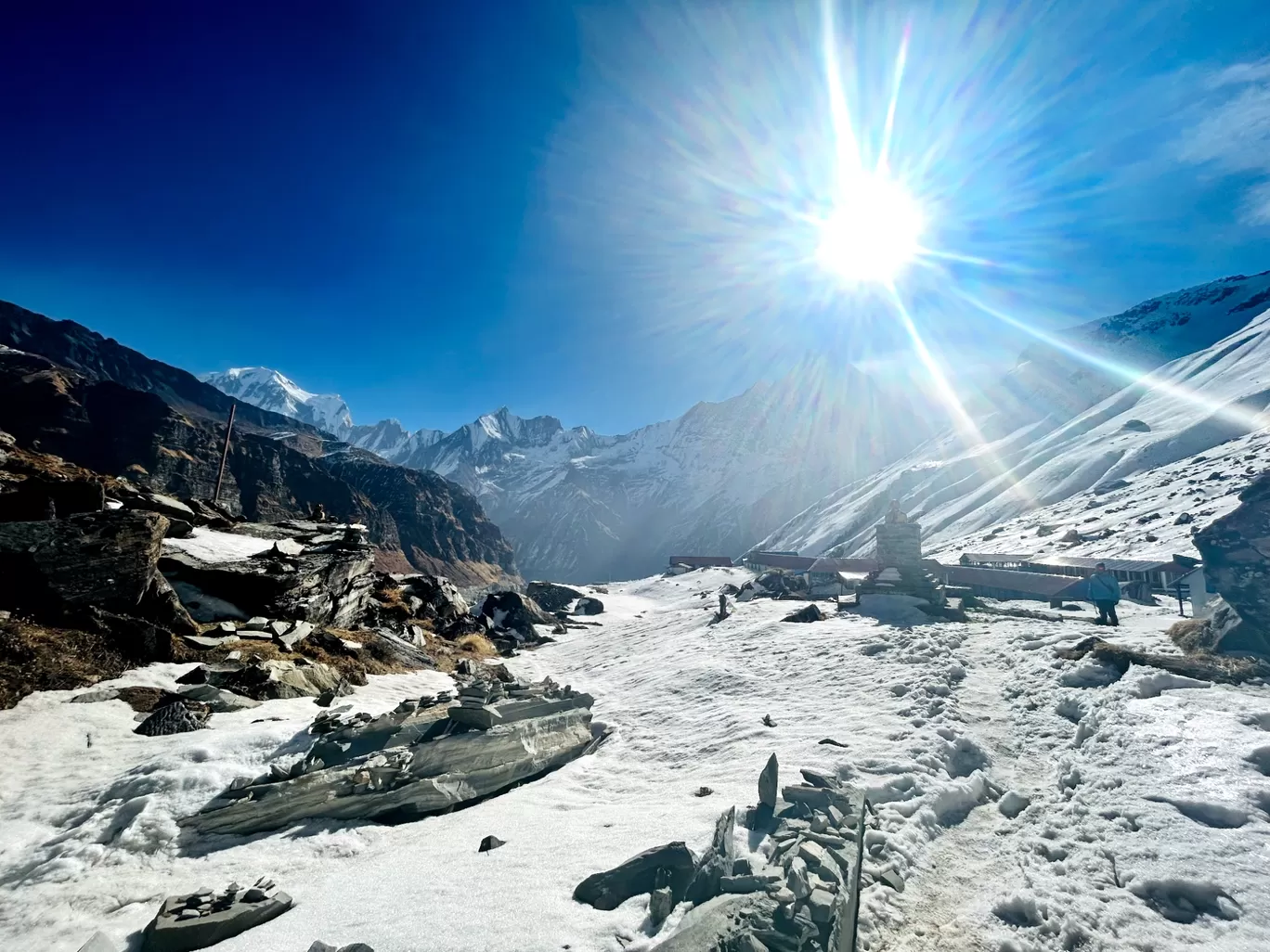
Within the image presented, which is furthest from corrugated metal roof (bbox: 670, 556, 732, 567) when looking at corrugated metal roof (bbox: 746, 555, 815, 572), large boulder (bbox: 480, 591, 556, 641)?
large boulder (bbox: 480, 591, 556, 641)

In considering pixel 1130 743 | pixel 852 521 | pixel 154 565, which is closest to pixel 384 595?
pixel 154 565

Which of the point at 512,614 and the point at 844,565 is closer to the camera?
the point at 512,614

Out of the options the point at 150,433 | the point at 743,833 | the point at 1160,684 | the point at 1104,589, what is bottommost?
the point at 743,833

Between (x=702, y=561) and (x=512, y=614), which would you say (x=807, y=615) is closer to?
(x=512, y=614)

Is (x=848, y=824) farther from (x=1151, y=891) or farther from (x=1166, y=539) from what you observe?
(x=1166, y=539)

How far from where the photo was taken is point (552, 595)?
67875mm

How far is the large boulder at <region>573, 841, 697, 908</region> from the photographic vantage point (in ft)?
20.4

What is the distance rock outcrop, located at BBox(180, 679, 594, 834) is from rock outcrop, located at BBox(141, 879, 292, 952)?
2.37m

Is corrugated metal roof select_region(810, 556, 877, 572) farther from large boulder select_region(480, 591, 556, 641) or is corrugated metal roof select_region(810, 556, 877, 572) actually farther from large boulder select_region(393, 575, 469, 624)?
large boulder select_region(393, 575, 469, 624)

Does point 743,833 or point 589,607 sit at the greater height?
point 589,607

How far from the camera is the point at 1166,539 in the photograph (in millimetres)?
61938

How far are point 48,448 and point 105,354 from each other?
92319 millimetres

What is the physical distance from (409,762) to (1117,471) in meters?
150

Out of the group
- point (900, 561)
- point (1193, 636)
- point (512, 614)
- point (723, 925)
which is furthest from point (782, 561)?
point (723, 925)
